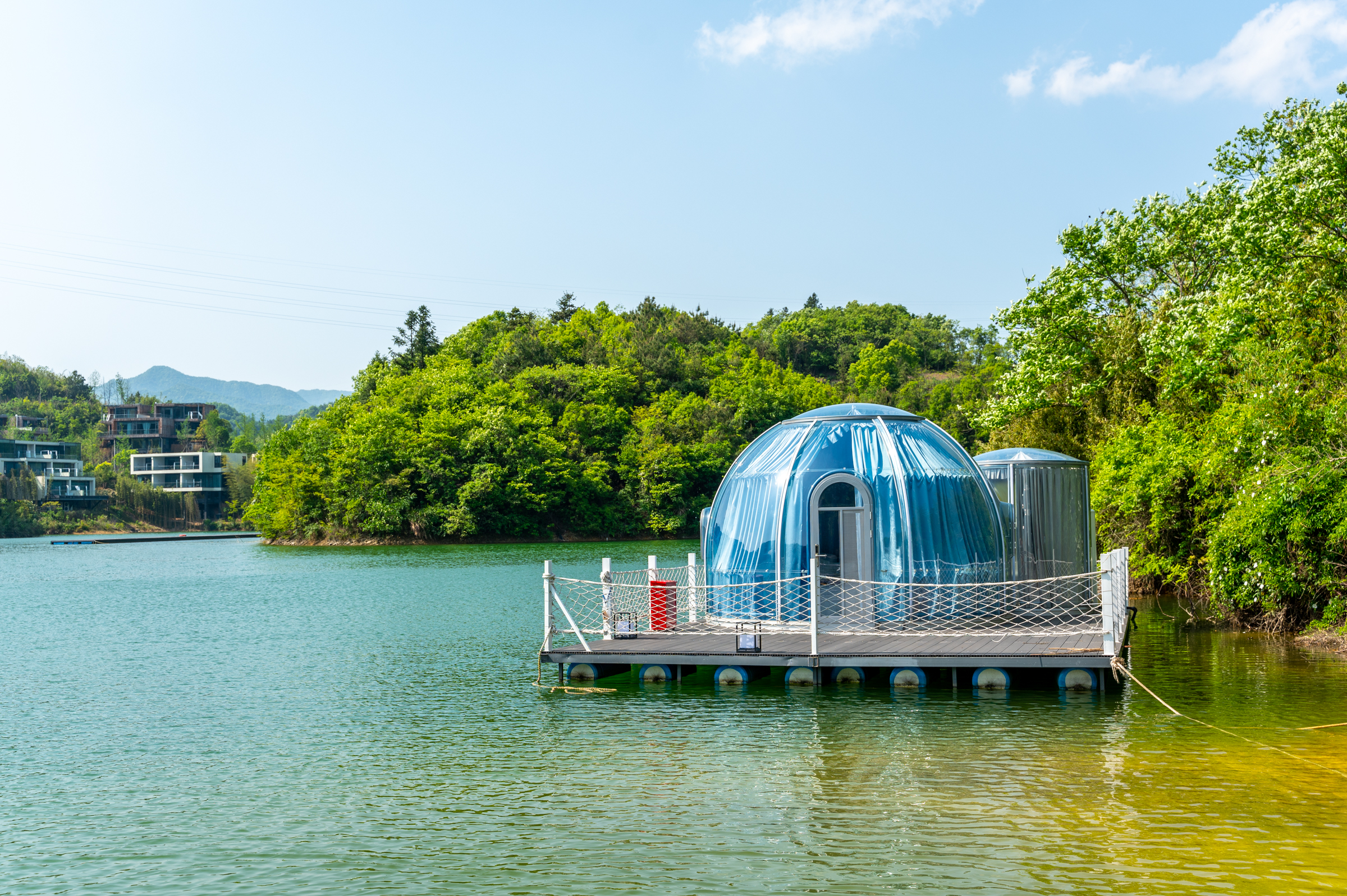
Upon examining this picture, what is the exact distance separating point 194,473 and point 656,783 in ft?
433

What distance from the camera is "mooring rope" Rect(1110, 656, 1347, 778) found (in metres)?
11.8

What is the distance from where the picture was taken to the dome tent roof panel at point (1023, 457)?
23422mm

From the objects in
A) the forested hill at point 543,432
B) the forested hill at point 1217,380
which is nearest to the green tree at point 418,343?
the forested hill at point 543,432

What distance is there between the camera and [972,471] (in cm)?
2086

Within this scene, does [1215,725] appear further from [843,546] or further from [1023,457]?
[1023,457]

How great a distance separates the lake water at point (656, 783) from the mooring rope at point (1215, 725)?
0.16m

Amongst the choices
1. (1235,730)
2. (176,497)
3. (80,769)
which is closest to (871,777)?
(1235,730)

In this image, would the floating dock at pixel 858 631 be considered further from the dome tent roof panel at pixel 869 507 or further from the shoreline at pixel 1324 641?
the shoreline at pixel 1324 641

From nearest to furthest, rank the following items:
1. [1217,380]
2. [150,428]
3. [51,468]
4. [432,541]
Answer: [1217,380]
[432,541]
[51,468]
[150,428]

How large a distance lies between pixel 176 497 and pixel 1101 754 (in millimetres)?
128080

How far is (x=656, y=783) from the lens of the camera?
1203 cm

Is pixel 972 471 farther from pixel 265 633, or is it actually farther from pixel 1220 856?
pixel 265 633

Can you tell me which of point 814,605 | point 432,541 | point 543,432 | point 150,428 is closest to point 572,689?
point 814,605

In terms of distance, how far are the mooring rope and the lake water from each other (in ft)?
0.54
